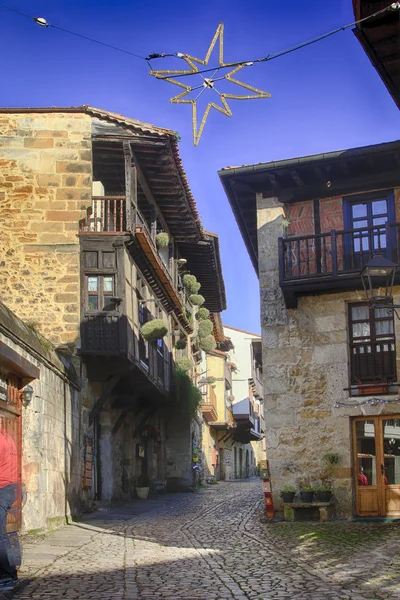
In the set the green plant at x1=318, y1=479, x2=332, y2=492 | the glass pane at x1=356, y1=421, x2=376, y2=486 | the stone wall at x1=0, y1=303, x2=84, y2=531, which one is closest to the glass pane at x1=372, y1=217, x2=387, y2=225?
the glass pane at x1=356, y1=421, x2=376, y2=486

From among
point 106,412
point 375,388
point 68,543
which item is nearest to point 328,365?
point 375,388

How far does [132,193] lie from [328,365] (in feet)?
22.9

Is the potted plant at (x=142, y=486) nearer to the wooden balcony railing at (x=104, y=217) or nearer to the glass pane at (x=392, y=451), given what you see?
the wooden balcony railing at (x=104, y=217)

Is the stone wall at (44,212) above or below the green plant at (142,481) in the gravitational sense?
above

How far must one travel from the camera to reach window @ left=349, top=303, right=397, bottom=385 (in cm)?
1509

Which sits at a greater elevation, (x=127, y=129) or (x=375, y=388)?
(x=127, y=129)

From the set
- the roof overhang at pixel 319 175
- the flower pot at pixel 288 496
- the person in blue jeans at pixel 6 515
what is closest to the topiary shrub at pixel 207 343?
the roof overhang at pixel 319 175

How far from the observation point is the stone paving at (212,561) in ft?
24.3

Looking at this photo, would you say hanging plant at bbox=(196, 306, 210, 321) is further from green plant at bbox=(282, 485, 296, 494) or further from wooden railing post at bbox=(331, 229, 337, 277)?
green plant at bbox=(282, 485, 296, 494)

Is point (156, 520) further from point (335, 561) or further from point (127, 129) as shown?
point (127, 129)

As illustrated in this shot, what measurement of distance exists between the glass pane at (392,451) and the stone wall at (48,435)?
19.2ft

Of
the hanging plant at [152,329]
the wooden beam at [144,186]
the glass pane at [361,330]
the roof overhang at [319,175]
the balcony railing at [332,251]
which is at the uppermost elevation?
the wooden beam at [144,186]

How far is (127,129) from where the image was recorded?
1970 cm

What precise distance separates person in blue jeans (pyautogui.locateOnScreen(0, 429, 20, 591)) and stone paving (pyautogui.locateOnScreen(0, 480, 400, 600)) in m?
0.56
